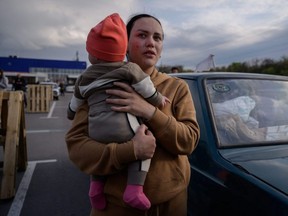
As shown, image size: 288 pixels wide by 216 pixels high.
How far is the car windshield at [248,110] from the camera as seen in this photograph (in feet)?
6.99

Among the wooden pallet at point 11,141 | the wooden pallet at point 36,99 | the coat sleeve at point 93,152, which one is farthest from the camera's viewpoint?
the wooden pallet at point 36,99

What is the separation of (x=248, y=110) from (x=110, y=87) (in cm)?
141

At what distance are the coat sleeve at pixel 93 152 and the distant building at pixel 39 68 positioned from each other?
174 feet

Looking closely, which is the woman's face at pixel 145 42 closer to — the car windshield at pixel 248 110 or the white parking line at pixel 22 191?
the car windshield at pixel 248 110

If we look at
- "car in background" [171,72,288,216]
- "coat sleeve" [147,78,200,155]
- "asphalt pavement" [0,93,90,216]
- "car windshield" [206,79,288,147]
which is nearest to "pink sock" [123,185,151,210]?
"coat sleeve" [147,78,200,155]

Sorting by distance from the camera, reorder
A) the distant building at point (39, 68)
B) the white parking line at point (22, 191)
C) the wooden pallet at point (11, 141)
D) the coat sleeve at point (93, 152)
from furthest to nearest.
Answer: the distant building at point (39, 68) → the wooden pallet at point (11, 141) → the white parking line at point (22, 191) → the coat sleeve at point (93, 152)

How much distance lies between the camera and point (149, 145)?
1.34m

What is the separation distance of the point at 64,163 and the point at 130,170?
4.31m

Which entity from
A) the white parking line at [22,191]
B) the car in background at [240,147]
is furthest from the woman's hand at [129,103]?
the white parking line at [22,191]

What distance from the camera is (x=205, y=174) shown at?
192cm

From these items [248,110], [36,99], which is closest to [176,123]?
[248,110]

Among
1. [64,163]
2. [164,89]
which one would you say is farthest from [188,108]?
[64,163]

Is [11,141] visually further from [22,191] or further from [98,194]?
[98,194]

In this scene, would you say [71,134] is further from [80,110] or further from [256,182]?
[256,182]
